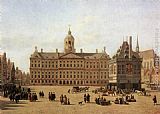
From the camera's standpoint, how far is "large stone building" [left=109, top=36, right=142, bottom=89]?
12451mm

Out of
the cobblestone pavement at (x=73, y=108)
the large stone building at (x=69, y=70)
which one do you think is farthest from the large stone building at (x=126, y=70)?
the cobblestone pavement at (x=73, y=108)

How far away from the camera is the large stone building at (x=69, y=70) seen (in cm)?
1023

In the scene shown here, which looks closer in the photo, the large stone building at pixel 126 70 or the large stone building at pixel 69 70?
the large stone building at pixel 69 70

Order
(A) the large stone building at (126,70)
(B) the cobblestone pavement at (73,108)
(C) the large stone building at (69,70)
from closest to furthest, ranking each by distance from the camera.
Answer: (B) the cobblestone pavement at (73,108)
(C) the large stone building at (69,70)
(A) the large stone building at (126,70)

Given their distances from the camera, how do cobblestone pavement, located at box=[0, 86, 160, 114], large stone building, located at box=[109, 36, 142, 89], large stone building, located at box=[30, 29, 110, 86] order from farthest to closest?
large stone building, located at box=[109, 36, 142, 89] < large stone building, located at box=[30, 29, 110, 86] < cobblestone pavement, located at box=[0, 86, 160, 114]

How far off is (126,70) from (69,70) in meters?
3.14

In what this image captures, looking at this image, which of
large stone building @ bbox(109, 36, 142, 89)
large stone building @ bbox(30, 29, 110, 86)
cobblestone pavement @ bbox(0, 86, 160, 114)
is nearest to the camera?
cobblestone pavement @ bbox(0, 86, 160, 114)

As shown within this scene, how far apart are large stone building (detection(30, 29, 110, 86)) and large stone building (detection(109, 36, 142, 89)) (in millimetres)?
385

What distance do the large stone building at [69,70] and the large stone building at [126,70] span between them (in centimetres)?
39

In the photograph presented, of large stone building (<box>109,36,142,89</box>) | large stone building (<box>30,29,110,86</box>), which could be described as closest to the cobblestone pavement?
large stone building (<box>30,29,110,86</box>)

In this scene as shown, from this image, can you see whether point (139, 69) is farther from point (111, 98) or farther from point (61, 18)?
point (61, 18)

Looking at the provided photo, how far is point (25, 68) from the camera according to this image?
9.30m

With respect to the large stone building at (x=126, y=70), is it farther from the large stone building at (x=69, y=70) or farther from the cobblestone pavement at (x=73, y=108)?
the cobblestone pavement at (x=73, y=108)

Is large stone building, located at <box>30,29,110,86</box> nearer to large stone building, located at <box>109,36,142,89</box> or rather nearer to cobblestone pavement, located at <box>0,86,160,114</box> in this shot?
large stone building, located at <box>109,36,142,89</box>
